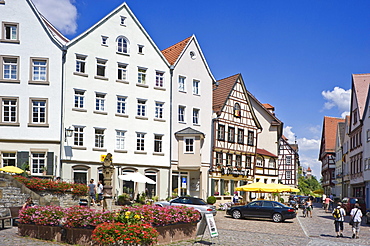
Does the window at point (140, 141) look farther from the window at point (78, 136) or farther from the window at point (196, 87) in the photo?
the window at point (196, 87)

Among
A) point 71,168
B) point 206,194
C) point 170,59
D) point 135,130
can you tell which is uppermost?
point 170,59

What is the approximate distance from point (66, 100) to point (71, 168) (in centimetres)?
504

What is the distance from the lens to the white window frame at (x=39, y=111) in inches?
1346

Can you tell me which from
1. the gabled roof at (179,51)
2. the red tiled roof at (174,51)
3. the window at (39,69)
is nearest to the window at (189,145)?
the gabled roof at (179,51)

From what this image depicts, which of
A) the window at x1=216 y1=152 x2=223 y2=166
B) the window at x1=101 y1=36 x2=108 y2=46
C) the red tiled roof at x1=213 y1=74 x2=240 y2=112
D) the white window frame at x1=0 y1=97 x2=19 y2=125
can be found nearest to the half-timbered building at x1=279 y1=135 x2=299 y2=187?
the red tiled roof at x1=213 y1=74 x2=240 y2=112

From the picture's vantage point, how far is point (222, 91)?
47.1m

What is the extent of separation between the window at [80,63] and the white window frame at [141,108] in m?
5.45

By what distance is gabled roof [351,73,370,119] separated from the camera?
5186 centimetres

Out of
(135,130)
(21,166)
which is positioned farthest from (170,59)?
(21,166)

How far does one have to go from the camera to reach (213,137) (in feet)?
145

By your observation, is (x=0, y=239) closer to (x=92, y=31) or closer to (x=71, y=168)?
(x=71, y=168)

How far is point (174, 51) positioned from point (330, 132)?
5223 cm

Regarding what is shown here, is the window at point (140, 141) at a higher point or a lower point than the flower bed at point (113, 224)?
higher

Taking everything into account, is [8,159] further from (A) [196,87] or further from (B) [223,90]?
(B) [223,90]
